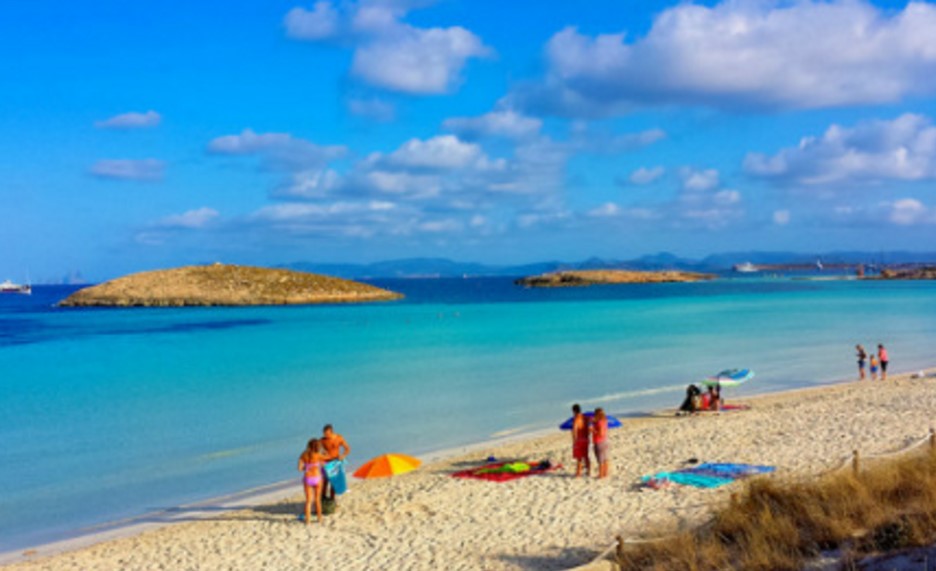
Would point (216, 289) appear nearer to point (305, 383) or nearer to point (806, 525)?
point (305, 383)

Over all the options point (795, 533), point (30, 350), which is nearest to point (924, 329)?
point (795, 533)

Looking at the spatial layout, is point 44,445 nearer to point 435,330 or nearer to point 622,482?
point 622,482

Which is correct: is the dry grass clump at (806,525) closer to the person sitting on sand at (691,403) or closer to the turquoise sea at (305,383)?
the turquoise sea at (305,383)

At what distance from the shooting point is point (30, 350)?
42.5 m

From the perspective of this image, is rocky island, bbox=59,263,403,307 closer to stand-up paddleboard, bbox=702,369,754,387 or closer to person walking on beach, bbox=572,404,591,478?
stand-up paddleboard, bbox=702,369,754,387

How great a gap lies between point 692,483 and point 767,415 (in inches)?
275

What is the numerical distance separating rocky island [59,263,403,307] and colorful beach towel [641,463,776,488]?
77904mm

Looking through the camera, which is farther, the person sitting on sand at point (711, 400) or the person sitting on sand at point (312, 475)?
the person sitting on sand at point (711, 400)

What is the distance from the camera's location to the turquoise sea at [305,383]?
15.9 meters

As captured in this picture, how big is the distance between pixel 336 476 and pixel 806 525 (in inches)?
266

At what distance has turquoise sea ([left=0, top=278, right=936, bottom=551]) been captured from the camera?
1594 cm

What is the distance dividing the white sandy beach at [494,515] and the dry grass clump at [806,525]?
1070 millimetres

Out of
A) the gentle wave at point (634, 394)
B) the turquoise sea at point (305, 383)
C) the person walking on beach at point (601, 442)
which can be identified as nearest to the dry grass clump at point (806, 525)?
the person walking on beach at point (601, 442)

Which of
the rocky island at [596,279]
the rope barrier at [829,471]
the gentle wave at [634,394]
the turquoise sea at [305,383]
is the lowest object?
the gentle wave at [634,394]
